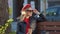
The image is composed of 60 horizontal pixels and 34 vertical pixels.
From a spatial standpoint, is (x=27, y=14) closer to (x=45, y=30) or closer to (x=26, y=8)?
(x=26, y=8)

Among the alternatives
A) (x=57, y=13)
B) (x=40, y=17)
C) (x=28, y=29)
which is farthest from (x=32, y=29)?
(x=57, y=13)

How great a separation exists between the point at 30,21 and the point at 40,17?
1.21 feet

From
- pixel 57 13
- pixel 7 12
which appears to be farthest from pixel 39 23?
pixel 57 13

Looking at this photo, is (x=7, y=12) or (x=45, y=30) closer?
(x=7, y=12)

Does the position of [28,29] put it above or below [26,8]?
below

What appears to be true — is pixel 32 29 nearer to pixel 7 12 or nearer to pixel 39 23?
pixel 39 23

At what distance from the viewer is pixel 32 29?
14.9ft

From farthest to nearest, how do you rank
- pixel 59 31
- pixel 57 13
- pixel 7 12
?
pixel 57 13
pixel 59 31
pixel 7 12

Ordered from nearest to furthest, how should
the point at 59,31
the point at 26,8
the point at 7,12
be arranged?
the point at 7,12 → the point at 26,8 → the point at 59,31

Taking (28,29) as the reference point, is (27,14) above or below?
above

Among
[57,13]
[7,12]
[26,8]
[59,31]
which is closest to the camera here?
[7,12]

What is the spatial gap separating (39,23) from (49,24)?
0.65ft

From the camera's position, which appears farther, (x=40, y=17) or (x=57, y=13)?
(x=57, y=13)

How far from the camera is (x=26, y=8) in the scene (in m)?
4.47
